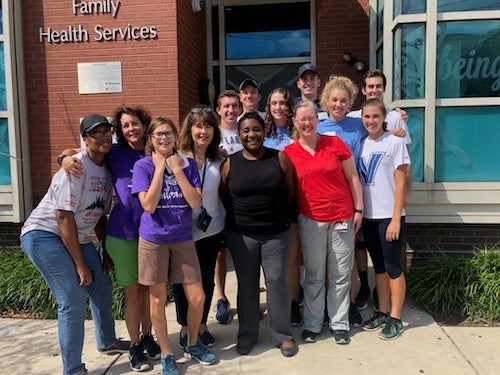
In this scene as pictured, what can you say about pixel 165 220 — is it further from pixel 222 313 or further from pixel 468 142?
pixel 468 142

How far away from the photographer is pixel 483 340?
12.2 ft

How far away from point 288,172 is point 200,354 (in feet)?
4.84

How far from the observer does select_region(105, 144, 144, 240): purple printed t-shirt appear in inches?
122

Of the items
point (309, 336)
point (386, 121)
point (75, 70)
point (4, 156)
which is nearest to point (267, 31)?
point (75, 70)

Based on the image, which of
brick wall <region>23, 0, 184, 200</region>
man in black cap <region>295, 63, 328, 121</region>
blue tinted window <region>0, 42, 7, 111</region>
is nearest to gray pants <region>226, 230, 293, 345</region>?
man in black cap <region>295, 63, 328, 121</region>

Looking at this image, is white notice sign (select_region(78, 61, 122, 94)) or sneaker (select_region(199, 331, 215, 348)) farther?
white notice sign (select_region(78, 61, 122, 94))

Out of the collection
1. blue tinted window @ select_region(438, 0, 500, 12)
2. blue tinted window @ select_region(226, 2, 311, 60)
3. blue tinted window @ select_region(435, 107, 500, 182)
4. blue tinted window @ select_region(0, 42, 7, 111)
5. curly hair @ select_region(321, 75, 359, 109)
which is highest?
blue tinted window @ select_region(226, 2, 311, 60)

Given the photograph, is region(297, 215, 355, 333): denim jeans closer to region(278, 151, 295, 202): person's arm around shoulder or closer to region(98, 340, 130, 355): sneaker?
region(278, 151, 295, 202): person's arm around shoulder

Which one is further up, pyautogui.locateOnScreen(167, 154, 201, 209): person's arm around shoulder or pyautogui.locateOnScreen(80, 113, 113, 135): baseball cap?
pyautogui.locateOnScreen(80, 113, 113, 135): baseball cap

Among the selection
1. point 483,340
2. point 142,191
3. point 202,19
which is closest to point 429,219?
point 483,340

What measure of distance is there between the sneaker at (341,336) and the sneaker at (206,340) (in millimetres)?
970

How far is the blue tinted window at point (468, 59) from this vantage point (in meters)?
4.53

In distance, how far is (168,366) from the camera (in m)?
3.14

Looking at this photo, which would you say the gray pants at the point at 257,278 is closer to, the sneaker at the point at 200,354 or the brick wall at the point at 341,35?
the sneaker at the point at 200,354
